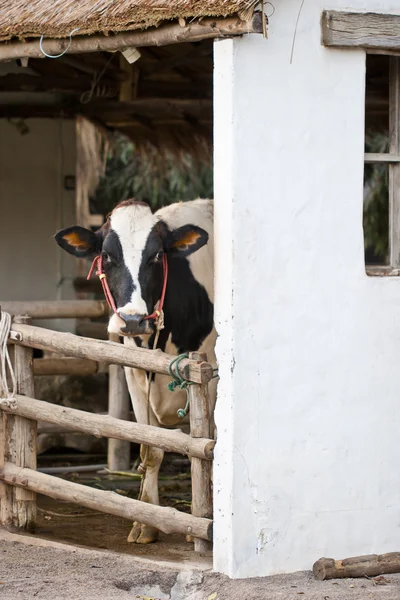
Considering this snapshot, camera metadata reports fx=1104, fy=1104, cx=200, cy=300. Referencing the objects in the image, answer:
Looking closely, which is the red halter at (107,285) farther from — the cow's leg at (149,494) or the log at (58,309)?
the log at (58,309)

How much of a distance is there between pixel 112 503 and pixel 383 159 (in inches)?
101

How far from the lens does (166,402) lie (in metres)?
7.28

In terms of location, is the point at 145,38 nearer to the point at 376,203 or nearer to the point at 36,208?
the point at 36,208

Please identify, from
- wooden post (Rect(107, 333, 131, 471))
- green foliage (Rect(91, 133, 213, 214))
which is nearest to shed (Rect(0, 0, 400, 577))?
wooden post (Rect(107, 333, 131, 471))

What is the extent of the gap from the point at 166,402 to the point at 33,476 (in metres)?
0.99

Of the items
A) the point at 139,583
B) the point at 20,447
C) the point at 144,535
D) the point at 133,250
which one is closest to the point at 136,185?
the point at 20,447

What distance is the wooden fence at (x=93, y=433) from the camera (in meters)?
6.05

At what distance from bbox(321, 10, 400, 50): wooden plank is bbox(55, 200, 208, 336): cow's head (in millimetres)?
1534

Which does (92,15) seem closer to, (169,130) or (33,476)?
(33,476)

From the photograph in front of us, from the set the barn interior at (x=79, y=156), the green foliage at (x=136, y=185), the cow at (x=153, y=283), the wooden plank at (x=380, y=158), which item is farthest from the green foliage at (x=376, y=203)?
the wooden plank at (x=380, y=158)

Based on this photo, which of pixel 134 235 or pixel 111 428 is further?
→ pixel 134 235

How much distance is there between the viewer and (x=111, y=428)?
6.61 meters

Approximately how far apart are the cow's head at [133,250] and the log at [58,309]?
5.88 ft

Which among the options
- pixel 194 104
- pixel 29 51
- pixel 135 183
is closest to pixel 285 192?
pixel 29 51
